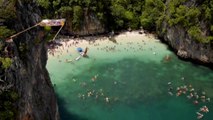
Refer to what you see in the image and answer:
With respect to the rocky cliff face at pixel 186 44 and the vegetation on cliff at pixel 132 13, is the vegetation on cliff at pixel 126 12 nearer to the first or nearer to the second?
the vegetation on cliff at pixel 132 13

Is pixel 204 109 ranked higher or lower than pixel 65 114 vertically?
higher

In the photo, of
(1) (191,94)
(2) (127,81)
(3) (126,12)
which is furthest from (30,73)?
(3) (126,12)

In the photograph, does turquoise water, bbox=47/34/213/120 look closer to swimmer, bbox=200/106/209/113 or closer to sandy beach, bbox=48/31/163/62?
sandy beach, bbox=48/31/163/62

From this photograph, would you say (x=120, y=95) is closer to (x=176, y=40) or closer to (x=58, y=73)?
(x=58, y=73)

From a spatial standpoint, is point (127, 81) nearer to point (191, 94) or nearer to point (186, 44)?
point (191, 94)

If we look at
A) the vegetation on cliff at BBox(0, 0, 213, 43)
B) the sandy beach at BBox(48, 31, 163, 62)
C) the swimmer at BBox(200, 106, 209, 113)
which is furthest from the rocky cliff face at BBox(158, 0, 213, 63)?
the swimmer at BBox(200, 106, 209, 113)
